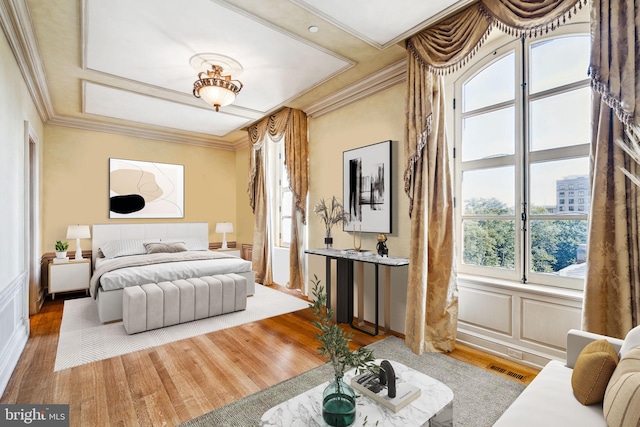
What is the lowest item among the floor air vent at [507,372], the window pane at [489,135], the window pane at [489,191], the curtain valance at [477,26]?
the floor air vent at [507,372]

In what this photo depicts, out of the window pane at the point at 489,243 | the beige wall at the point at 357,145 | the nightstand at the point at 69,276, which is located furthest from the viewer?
the nightstand at the point at 69,276

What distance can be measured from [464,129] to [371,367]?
2668mm

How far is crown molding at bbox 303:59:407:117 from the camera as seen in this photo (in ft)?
11.3

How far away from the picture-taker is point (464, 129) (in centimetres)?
322

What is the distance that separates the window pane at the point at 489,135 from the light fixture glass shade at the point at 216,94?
2.56 meters

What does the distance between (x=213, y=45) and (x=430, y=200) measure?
2561 millimetres

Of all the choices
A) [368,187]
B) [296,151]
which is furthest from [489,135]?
[296,151]

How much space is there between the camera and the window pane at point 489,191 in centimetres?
290

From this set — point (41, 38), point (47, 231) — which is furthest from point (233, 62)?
point (47, 231)

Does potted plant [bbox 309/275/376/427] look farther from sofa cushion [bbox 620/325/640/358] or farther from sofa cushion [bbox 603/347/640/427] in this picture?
sofa cushion [bbox 620/325/640/358]

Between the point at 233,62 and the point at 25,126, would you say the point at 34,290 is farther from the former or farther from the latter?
the point at 233,62

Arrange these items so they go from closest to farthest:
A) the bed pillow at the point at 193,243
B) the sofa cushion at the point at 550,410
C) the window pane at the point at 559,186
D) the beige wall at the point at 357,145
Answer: the sofa cushion at the point at 550,410
the window pane at the point at 559,186
the beige wall at the point at 357,145
the bed pillow at the point at 193,243

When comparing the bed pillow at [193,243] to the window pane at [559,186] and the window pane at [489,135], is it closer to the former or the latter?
the window pane at [489,135]

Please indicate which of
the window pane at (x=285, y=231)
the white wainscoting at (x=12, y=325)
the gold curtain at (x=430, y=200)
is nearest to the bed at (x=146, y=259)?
the white wainscoting at (x=12, y=325)
